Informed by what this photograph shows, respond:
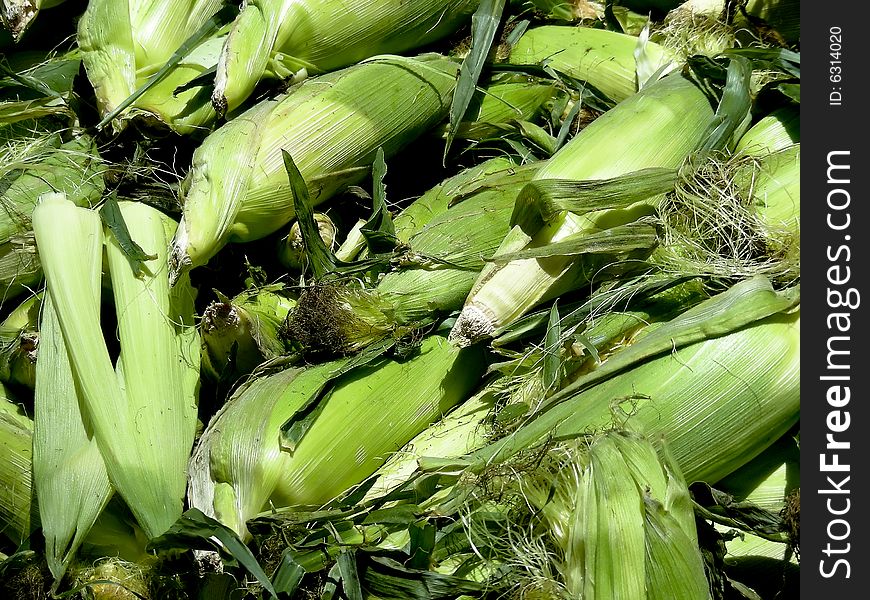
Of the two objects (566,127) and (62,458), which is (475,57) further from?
(62,458)

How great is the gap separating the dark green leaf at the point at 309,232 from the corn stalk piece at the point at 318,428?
20 cm

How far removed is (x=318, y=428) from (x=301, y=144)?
2.00ft

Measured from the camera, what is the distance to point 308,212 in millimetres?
1733

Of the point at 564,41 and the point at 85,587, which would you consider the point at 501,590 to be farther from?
the point at 564,41

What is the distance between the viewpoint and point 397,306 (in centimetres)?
170

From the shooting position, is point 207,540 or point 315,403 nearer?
point 207,540

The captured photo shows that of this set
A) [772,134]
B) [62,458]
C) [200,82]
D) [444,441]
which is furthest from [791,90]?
[62,458]

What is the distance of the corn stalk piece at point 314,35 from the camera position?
1829 mm

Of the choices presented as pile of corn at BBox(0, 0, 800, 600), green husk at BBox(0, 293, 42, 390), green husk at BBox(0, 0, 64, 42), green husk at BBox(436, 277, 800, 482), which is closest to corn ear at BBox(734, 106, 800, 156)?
pile of corn at BBox(0, 0, 800, 600)

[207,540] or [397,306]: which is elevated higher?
[397,306]

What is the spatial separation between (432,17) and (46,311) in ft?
3.60

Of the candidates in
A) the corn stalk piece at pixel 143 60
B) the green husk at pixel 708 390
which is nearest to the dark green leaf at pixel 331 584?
the green husk at pixel 708 390

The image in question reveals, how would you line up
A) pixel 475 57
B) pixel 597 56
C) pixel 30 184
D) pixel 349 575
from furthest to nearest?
pixel 597 56 → pixel 475 57 → pixel 30 184 → pixel 349 575

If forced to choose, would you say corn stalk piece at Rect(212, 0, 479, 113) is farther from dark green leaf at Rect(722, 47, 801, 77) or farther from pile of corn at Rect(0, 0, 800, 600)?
dark green leaf at Rect(722, 47, 801, 77)
